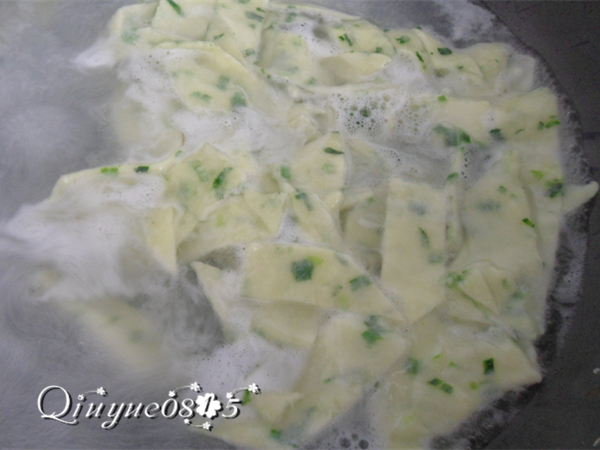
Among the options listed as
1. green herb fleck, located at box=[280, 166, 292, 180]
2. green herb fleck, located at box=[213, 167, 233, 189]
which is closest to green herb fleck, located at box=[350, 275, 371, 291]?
green herb fleck, located at box=[280, 166, 292, 180]

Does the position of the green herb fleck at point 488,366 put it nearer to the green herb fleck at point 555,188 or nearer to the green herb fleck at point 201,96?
the green herb fleck at point 555,188

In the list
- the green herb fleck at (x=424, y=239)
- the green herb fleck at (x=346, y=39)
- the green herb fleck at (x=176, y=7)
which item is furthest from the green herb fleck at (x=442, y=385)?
the green herb fleck at (x=176, y=7)

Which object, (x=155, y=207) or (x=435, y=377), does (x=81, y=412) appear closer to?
(x=155, y=207)

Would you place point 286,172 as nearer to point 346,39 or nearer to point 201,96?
point 201,96

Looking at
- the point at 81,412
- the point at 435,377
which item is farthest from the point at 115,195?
the point at 435,377

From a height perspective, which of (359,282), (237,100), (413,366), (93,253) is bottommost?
(93,253)

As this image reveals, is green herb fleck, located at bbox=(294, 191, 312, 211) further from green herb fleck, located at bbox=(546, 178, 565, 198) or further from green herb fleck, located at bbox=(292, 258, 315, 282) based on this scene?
green herb fleck, located at bbox=(546, 178, 565, 198)

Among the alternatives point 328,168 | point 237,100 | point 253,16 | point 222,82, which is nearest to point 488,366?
point 328,168
